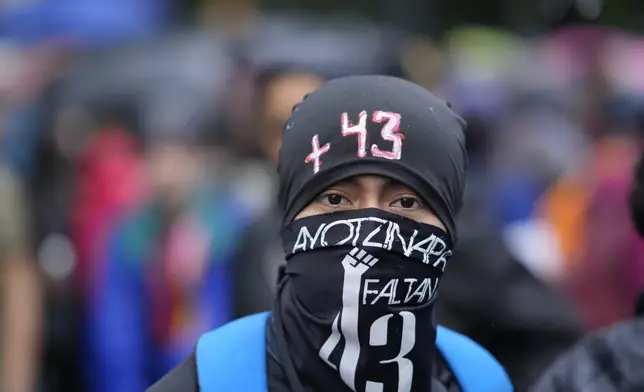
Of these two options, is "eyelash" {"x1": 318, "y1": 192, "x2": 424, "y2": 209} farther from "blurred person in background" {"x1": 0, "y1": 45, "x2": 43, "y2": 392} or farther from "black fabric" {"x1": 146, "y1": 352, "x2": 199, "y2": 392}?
"blurred person in background" {"x1": 0, "y1": 45, "x2": 43, "y2": 392}

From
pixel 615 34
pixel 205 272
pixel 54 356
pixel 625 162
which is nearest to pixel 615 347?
pixel 205 272

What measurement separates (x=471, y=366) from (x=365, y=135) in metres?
0.61

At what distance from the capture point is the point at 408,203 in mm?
2770

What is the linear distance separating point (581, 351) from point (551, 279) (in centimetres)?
260

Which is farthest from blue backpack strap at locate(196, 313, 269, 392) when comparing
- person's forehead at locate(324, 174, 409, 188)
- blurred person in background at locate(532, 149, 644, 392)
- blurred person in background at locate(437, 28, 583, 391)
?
blurred person in background at locate(437, 28, 583, 391)

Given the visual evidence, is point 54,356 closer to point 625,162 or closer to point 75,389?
point 75,389

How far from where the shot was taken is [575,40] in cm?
925

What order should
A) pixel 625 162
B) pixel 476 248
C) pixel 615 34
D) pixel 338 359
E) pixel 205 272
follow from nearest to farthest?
pixel 338 359
pixel 476 248
pixel 205 272
pixel 625 162
pixel 615 34

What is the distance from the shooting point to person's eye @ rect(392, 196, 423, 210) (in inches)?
109

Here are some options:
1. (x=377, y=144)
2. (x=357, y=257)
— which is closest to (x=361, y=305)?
(x=357, y=257)

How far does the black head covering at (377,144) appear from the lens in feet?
8.89

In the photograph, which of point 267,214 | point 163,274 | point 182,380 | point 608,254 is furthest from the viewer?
point 163,274

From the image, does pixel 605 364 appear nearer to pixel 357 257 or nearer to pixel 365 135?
pixel 357 257

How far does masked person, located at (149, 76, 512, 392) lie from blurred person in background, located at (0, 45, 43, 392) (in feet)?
9.58
